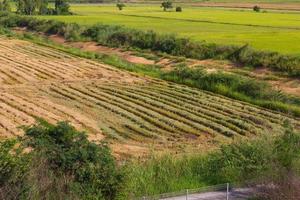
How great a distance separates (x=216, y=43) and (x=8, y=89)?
61.8ft

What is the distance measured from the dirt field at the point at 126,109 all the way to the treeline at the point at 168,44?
6.88 m

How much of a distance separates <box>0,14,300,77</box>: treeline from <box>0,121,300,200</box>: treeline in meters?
19.9

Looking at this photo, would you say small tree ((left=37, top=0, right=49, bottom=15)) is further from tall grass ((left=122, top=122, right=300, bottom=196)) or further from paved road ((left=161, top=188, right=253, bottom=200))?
paved road ((left=161, top=188, right=253, bottom=200))

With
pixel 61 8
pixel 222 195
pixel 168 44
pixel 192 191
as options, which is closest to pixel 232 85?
pixel 168 44

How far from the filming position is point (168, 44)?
156 feet

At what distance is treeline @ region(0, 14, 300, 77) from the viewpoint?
121ft

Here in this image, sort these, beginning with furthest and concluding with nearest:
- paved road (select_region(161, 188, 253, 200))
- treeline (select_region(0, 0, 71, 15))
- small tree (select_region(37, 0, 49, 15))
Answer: small tree (select_region(37, 0, 49, 15)), treeline (select_region(0, 0, 71, 15)), paved road (select_region(161, 188, 253, 200))

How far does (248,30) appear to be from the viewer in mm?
56406

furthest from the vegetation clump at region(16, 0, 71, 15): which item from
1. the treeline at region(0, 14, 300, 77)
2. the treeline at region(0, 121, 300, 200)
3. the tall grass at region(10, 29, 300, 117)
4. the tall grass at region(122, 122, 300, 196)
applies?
the treeline at region(0, 121, 300, 200)

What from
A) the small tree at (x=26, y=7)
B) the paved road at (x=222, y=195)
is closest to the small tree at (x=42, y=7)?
the small tree at (x=26, y=7)

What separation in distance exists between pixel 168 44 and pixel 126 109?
21.4m

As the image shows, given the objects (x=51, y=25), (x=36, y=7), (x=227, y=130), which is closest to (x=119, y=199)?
(x=227, y=130)

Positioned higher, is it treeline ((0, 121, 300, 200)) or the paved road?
treeline ((0, 121, 300, 200))

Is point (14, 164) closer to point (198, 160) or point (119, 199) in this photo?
point (119, 199)
